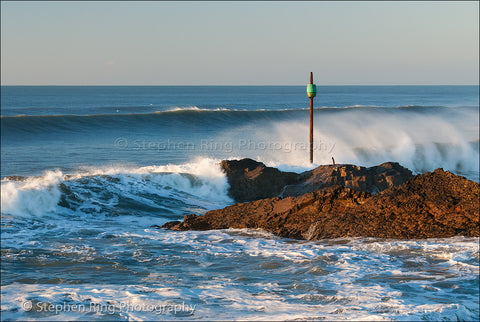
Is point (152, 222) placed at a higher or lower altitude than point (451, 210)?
lower

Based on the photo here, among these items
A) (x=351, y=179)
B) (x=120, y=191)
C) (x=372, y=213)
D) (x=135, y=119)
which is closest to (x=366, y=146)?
(x=351, y=179)

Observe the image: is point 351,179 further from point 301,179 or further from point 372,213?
point 372,213

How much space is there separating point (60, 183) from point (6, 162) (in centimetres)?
940

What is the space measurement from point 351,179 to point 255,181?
2.46m

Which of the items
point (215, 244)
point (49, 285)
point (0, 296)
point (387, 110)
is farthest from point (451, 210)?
point (387, 110)

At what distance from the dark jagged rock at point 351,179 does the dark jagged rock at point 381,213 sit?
320cm

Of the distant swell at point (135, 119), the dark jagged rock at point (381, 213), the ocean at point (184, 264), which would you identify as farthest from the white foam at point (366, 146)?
the dark jagged rock at point (381, 213)

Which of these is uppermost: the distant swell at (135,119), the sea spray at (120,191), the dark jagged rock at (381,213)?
the distant swell at (135,119)

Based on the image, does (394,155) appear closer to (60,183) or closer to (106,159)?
(106,159)

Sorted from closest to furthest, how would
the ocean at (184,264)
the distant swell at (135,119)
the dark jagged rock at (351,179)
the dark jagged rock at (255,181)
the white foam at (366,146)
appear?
the ocean at (184,264), the dark jagged rock at (351,179), the dark jagged rock at (255,181), the white foam at (366,146), the distant swell at (135,119)

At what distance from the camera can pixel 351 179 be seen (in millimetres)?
12266

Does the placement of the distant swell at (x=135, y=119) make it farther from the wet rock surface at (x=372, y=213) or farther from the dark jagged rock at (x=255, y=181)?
the wet rock surface at (x=372, y=213)

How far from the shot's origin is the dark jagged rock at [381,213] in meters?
7.75

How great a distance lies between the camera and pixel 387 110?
42.6m
